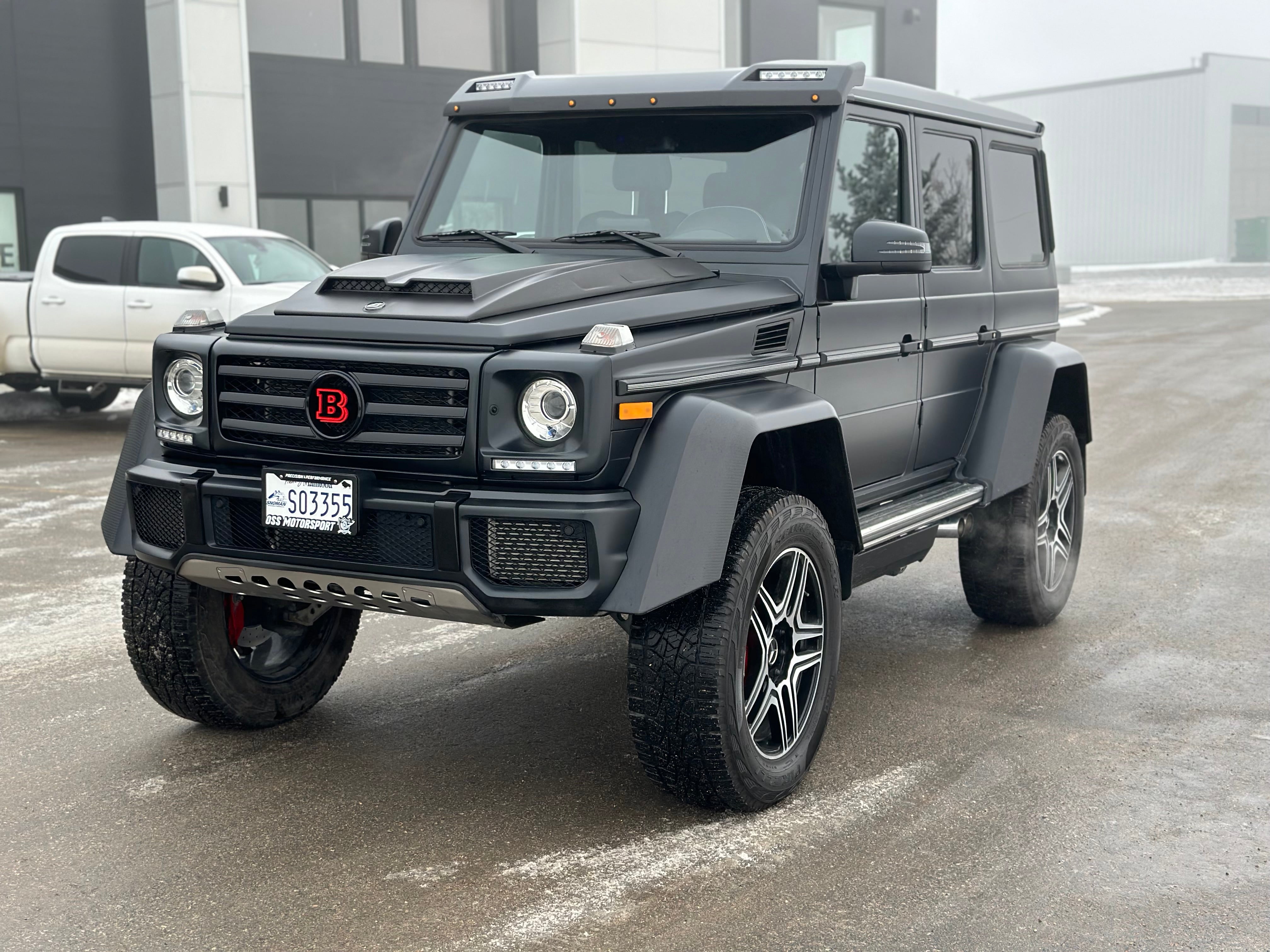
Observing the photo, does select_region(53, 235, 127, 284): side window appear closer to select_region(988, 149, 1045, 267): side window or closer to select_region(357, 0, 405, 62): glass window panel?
select_region(988, 149, 1045, 267): side window

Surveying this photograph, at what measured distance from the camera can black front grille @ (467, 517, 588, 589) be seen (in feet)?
12.4

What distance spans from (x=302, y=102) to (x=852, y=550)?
2136cm

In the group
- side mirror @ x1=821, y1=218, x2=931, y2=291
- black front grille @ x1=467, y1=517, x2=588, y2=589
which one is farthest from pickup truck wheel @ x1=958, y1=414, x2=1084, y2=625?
black front grille @ x1=467, y1=517, x2=588, y2=589

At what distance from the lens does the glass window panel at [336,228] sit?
81.1 ft

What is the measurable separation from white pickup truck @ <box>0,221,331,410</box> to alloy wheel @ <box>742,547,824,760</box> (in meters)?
9.70

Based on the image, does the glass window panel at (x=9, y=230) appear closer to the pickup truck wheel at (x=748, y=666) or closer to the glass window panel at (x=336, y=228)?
the glass window panel at (x=336, y=228)

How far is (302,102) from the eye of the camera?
2416cm

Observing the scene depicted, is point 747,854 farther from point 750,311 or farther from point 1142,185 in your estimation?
point 1142,185

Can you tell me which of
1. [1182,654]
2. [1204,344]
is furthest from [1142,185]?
[1182,654]

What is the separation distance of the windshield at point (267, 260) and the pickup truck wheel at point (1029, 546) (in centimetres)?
868

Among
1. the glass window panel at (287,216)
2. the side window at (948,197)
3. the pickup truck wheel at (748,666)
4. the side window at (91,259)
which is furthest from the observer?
the glass window panel at (287,216)

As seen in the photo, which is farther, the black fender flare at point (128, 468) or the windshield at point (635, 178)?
the windshield at point (635, 178)

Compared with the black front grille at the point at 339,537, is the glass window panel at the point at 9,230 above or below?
above

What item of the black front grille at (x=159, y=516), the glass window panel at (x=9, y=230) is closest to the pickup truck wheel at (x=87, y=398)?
the glass window panel at (x=9, y=230)
